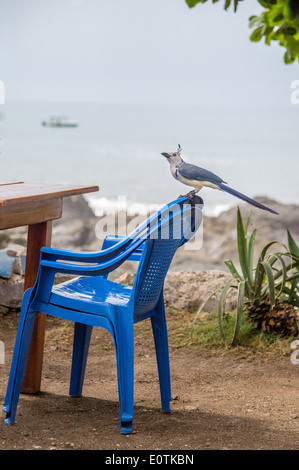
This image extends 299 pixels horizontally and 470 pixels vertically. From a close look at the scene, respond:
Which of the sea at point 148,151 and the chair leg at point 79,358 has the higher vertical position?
the sea at point 148,151

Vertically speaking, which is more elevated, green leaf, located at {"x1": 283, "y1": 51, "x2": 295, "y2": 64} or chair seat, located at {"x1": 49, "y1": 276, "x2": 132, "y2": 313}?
green leaf, located at {"x1": 283, "y1": 51, "x2": 295, "y2": 64}

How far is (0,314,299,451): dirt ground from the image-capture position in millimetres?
2766

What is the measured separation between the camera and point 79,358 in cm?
337

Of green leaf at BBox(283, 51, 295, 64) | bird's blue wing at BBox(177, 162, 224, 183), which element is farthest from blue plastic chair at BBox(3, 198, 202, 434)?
green leaf at BBox(283, 51, 295, 64)

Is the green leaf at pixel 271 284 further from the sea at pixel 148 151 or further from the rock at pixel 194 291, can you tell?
the sea at pixel 148 151

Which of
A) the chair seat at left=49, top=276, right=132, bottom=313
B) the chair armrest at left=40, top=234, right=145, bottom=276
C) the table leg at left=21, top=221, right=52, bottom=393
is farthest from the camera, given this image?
the table leg at left=21, top=221, right=52, bottom=393

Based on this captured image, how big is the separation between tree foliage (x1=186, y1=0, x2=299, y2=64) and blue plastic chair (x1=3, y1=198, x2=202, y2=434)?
3.23ft

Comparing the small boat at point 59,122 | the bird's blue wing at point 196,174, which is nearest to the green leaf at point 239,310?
the bird's blue wing at point 196,174

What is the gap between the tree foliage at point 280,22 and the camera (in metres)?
1.70

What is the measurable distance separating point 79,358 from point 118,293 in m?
0.54

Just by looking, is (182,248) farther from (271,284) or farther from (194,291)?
(271,284)

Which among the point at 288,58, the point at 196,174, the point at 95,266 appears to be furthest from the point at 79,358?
the point at 288,58

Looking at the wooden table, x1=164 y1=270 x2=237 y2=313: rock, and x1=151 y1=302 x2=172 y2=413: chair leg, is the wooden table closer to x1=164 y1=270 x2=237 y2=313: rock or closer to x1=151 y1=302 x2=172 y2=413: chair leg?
x1=151 y1=302 x2=172 y2=413: chair leg

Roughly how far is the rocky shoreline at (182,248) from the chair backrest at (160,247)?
2241 mm
